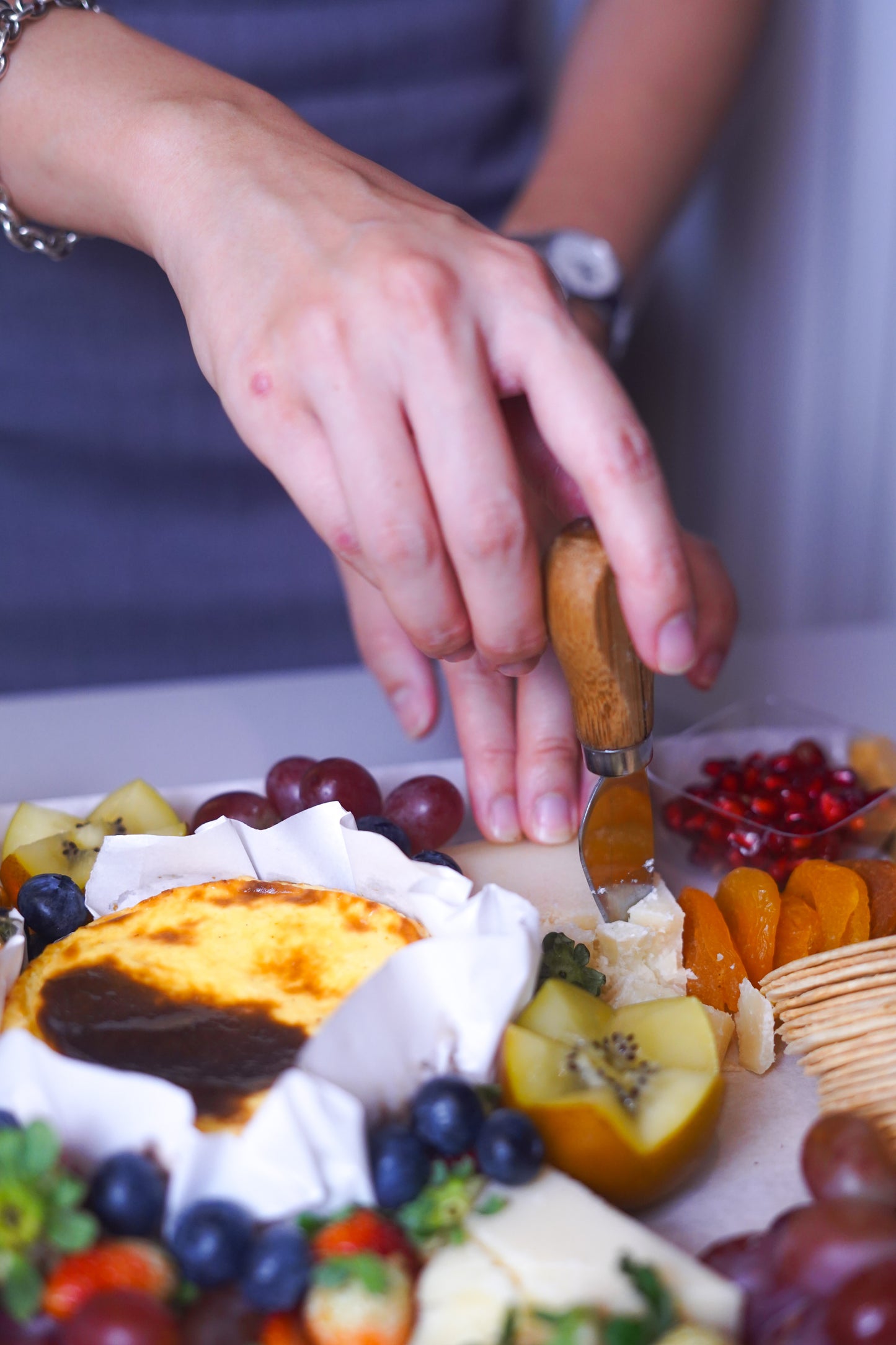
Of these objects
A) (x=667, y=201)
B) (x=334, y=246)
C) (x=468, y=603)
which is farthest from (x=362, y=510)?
(x=667, y=201)

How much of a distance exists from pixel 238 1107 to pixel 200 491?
54.5 inches

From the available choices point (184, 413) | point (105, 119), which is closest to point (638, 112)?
point (184, 413)

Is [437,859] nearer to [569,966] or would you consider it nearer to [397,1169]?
[569,966]

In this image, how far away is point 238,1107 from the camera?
0.85 metres

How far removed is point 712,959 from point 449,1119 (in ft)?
A: 1.31

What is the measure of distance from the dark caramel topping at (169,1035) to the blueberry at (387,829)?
0.30 m

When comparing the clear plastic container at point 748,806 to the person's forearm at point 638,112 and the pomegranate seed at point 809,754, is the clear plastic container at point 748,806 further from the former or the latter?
the person's forearm at point 638,112

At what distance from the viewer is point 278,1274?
0.73 m

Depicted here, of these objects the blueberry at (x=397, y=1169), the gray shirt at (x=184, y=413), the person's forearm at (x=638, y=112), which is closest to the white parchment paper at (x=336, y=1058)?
the blueberry at (x=397, y=1169)

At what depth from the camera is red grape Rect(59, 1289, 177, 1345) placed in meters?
0.67

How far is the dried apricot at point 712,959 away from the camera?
3.67 feet

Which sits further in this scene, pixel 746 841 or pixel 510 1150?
pixel 746 841

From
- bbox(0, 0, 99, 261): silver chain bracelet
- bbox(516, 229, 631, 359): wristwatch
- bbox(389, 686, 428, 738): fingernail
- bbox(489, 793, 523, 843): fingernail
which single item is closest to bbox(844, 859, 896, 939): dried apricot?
bbox(489, 793, 523, 843): fingernail

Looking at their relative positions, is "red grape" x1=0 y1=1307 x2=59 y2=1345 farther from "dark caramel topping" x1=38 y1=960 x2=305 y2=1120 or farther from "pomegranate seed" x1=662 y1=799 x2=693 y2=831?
"pomegranate seed" x1=662 y1=799 x2=693 y2=831
